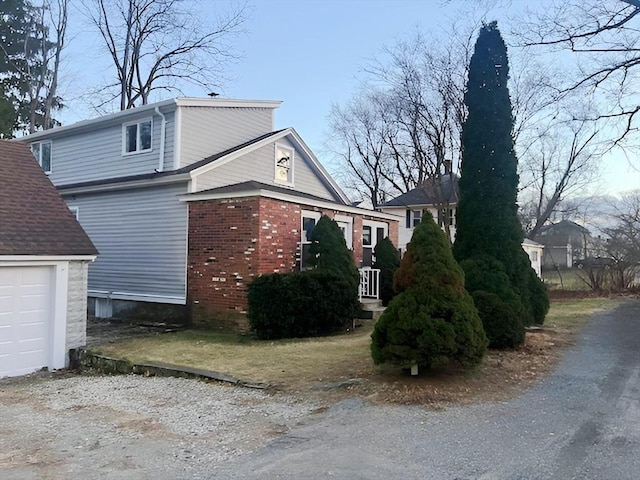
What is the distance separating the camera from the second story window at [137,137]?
1480 cm

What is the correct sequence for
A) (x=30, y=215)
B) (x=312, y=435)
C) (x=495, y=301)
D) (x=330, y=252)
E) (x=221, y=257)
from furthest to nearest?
(x=330, y=252)
(x=221, y=257)
(x=30, y=215)
(x=495, y=301)
(x=312, y=435)

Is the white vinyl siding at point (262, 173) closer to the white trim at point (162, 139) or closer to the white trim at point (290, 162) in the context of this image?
the white trim at point (290, 162)

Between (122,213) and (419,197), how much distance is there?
19676 mm

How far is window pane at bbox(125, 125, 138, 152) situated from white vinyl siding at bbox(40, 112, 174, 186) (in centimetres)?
19

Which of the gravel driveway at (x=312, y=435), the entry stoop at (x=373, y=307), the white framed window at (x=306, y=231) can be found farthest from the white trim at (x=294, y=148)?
the gravel driveway at (x=312, y=435)

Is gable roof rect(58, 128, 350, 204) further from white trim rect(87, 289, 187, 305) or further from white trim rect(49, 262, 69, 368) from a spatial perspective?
white trim rect(49, 262, 69, 368)

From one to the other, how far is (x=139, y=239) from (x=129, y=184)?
1538mm

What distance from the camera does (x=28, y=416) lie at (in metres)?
6.25

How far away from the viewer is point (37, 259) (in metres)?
9.36

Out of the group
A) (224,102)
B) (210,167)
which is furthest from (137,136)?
(210,167)

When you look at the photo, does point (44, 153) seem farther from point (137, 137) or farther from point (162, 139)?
point (162, 139)

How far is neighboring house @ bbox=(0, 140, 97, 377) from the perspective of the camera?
916 centimetres

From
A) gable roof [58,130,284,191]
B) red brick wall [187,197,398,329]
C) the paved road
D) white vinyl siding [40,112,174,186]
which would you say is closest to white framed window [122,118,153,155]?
white vinyl siding [40,112,174,186]

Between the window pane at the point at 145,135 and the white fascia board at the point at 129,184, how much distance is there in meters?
1.31
